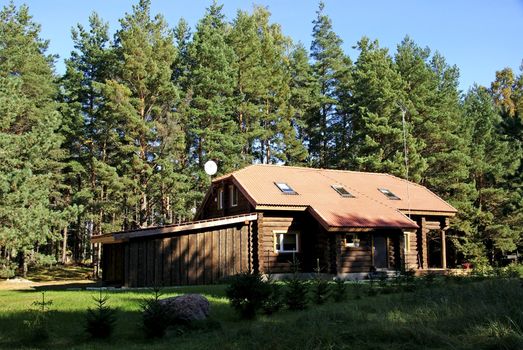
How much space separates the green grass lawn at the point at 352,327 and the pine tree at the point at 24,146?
14.5 m

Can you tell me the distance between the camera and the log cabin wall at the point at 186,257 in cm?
2020

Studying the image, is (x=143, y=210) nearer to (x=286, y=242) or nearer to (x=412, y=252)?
(x=286, y=242)

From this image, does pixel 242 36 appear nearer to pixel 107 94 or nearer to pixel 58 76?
pixel 107 94

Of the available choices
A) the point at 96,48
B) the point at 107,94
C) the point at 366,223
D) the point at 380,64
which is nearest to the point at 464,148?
the point at 380,64

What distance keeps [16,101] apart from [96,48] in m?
14.2

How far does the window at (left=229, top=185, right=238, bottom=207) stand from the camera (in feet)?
83.6

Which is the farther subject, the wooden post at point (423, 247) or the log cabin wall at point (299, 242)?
the wooden post at point (423, 247)

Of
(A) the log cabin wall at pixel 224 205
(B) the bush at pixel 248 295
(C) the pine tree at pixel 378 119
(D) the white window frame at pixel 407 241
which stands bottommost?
(B) the bush at pixel 248 295

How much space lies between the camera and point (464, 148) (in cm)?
3816

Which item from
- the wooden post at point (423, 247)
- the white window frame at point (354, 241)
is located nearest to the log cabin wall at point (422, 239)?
the wooden post at point (423, 247)

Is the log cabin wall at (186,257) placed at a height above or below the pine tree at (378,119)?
below

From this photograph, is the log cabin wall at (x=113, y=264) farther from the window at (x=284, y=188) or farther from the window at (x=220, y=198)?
the window at (x=284, y=188)

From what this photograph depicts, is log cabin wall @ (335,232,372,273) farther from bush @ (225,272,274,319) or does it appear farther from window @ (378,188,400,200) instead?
bush @ (225,272,274,319)

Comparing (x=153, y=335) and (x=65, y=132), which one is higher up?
(x=65, y=132)
